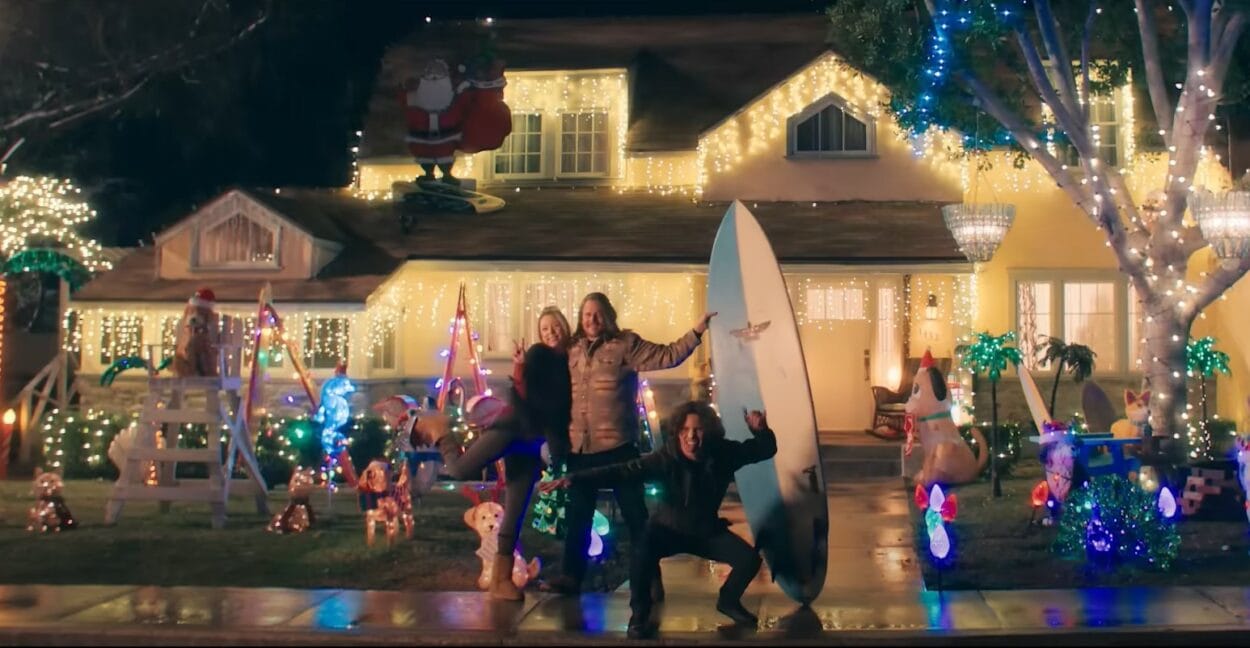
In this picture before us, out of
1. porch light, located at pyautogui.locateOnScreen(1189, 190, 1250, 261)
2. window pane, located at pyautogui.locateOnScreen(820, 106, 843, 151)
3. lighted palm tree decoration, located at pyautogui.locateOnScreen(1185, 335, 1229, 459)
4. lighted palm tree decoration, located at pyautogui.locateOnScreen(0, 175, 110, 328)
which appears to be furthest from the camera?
lighted palm tree decoration, located at pyautogui.locateOnScreen(0, 175, 110, 328)

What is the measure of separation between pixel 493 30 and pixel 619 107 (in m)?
2.91

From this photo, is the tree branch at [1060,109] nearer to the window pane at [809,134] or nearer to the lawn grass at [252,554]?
the window pane at [809,134]

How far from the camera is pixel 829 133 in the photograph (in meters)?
18.6

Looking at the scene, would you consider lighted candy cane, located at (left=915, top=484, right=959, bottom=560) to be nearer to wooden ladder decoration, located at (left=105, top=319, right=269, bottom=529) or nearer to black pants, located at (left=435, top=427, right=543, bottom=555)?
black pants, located at (left=435, top=427, right=543, bottom=555)

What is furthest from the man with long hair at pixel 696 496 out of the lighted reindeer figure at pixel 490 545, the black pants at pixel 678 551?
the lighted reindeer figure at pixel 490 545

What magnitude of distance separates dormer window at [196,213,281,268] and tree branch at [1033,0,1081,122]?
1016 cm

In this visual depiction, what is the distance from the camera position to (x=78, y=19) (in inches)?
814

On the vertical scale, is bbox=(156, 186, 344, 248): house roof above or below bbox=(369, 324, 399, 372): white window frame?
above

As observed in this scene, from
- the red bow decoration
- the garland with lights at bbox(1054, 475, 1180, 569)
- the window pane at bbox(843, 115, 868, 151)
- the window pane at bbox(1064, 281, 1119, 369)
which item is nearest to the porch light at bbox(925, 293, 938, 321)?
the window pane at bbox(1064, 281, 1119, 369)

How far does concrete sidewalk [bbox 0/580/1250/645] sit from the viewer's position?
297 inches

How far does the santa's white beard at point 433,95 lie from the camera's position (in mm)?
18438

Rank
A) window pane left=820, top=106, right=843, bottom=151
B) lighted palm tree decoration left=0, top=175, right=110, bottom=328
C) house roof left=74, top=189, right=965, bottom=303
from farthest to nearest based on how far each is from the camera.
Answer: lighted palm tree decoration left=0, top=175, right=110, bottom=328 → window pane left=820, top=106, right=843, bottom=151 → house roof left=74, top=189, right=965, bottom=303

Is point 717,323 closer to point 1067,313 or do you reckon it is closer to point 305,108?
point 1067,313

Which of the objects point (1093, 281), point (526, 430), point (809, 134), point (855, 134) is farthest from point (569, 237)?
point (526, 430)
